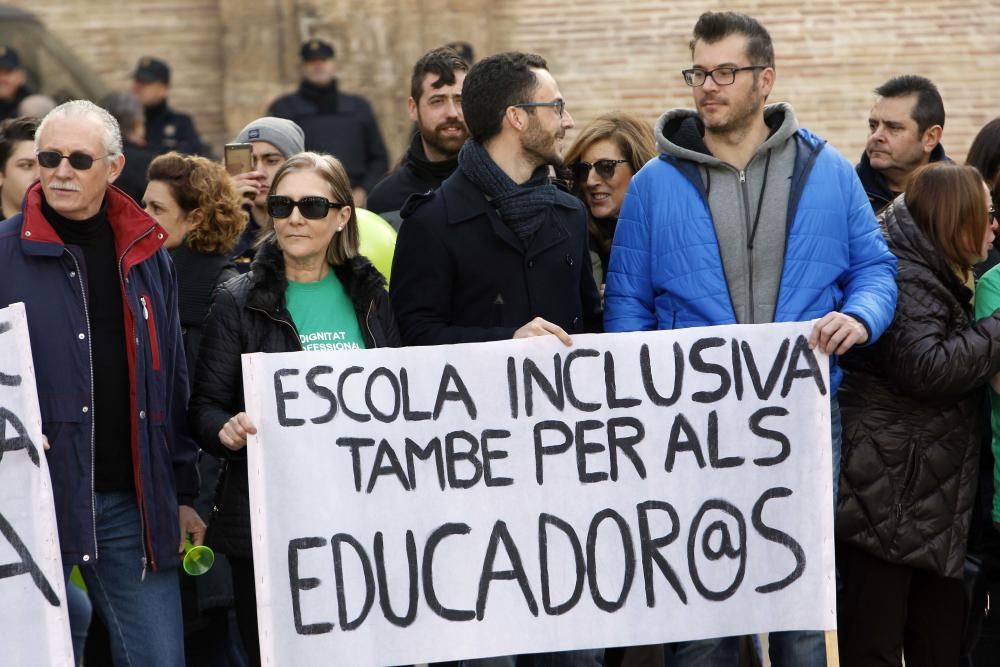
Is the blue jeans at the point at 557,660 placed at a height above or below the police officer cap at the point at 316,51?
below

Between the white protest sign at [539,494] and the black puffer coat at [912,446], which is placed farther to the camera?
the black puffer coat at [912,446]

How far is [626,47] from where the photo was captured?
1251 cm

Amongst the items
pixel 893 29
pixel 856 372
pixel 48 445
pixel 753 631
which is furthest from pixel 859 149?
pixel 48 445

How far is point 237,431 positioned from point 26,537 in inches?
25.9

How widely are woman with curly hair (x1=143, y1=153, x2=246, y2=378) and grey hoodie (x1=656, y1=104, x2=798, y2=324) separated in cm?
182

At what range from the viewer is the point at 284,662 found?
4707 millimetres

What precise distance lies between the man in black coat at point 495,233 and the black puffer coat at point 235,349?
0.22m

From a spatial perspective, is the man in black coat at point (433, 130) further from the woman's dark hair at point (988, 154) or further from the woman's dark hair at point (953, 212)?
the woman's dark hair at point (988, 154)

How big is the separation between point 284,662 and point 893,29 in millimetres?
9113

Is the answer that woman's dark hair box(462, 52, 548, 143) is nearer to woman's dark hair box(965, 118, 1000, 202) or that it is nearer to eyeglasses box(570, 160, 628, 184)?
eyeglasses box(570, 160, 628, 184)

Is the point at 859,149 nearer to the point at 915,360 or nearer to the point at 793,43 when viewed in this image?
the point at 793,43

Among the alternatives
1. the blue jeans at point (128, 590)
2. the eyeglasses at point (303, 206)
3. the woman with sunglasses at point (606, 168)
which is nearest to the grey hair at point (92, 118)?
the eyeglasses at point (303, 206)

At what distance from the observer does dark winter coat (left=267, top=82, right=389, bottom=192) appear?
10.5m

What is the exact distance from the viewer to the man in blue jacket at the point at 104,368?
4.58 m
